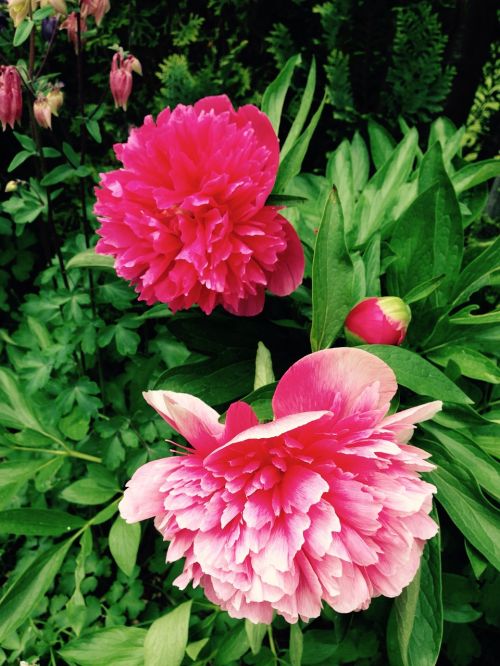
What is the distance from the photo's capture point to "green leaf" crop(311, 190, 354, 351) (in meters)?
0.63

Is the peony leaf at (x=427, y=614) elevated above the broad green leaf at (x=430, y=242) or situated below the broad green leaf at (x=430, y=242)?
below

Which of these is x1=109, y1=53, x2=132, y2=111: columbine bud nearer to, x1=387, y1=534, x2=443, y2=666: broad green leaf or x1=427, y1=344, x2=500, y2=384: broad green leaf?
x1=427, y1=344, x2=500, y2=384: broad green leaf

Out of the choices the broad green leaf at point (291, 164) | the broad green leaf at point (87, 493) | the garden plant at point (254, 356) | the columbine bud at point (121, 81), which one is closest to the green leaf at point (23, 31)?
the garden plant at point (254, 356)

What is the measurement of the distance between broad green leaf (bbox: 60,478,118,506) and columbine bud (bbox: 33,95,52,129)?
61 cm

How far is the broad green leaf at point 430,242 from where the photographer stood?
79 cm

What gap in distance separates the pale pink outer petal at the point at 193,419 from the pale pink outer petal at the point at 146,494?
0.12 ft

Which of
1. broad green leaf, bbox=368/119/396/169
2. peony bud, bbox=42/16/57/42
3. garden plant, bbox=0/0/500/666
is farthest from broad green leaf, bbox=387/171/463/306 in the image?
peony bud, bbox=42/16/57/42

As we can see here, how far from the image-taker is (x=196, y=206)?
2.07ft

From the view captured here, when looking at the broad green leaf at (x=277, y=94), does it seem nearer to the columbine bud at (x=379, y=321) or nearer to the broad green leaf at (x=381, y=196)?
the broad green leaf at (x=381, y=196)

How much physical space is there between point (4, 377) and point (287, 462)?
2.44 ft

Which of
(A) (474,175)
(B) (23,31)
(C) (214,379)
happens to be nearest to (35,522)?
(C) (214,379)

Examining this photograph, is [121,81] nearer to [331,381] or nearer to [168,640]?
[331,381]

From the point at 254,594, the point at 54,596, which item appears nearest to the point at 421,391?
→ the point at 254,594

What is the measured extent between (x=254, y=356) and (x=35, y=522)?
47cm
